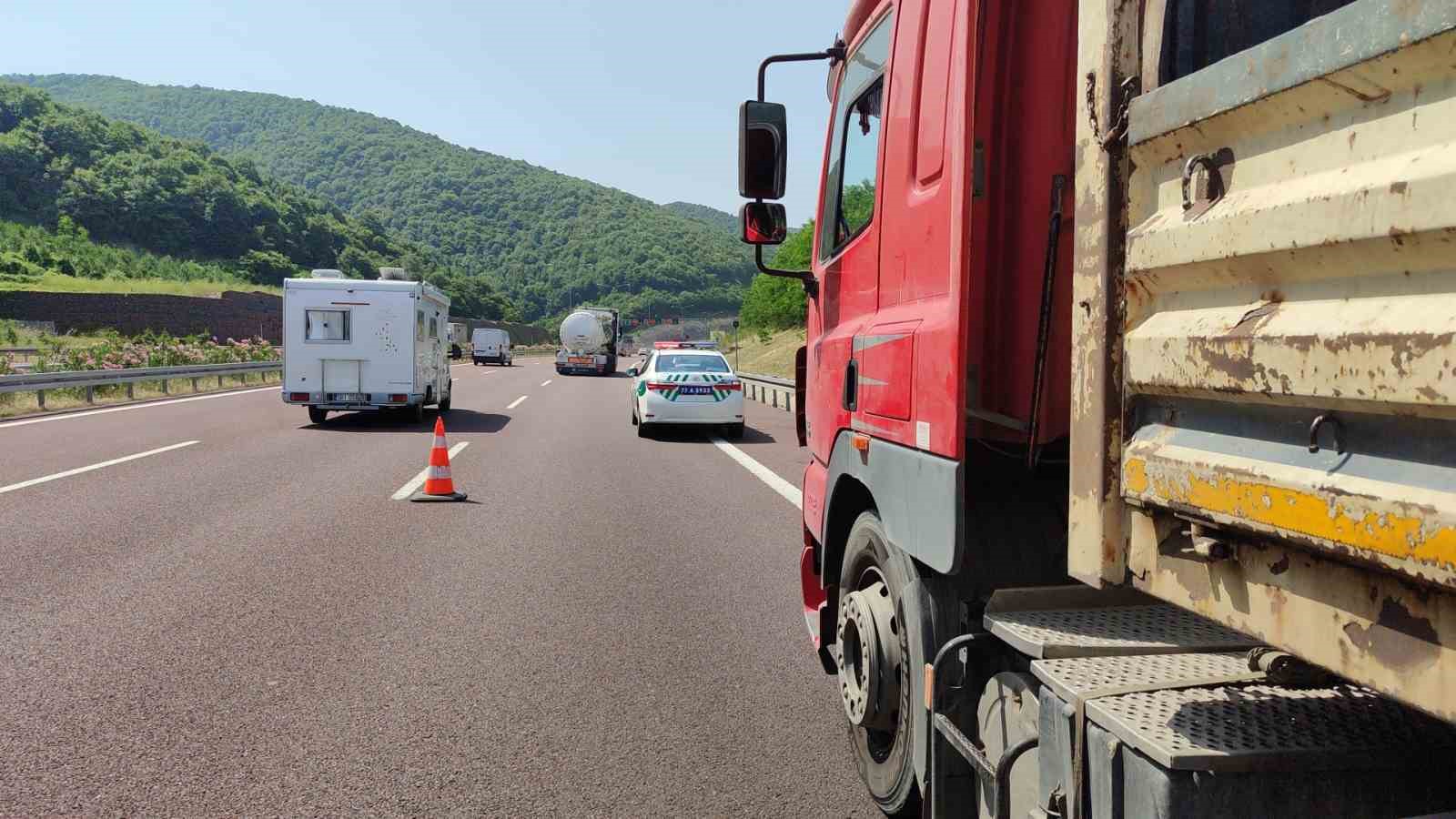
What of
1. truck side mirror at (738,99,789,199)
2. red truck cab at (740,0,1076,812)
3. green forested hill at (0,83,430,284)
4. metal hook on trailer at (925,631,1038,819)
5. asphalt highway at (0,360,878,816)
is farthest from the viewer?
green forested hill at (0,83,430,284)

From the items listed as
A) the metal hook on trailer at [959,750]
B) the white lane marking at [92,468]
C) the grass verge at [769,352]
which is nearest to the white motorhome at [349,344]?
the white lane marking at [92,468]

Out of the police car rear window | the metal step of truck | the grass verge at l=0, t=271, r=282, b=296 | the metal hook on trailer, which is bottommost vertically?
the metal hook on trailer

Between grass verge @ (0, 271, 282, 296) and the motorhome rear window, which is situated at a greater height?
grass verge @ (0, 271, 282, 296)

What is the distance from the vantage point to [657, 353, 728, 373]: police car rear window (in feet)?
55.4

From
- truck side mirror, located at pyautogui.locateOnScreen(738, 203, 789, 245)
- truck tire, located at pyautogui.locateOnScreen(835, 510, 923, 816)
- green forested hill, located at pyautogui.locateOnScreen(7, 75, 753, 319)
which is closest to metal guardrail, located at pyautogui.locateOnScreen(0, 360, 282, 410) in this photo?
truck side mirror, located at pyautogui.locateOnScreen(738, 203, 789, 245)

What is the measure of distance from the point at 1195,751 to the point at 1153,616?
0.79 meters

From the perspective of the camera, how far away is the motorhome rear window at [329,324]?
57.4 feet

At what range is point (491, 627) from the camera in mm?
5609

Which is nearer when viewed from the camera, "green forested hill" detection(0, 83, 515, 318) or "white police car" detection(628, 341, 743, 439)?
"white police car" detection(628, 341, 743, 439)

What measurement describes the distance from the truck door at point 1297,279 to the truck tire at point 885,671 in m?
1.22

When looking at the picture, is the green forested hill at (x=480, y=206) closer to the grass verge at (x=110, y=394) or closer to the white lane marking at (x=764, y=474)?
the grass verge at (x=110, y=394)

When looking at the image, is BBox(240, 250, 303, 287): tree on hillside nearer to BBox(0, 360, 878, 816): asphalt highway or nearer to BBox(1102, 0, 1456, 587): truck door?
BBox(0, 360, 878, 816): asphalt highway

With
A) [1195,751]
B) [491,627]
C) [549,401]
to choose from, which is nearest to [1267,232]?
[1195,751]

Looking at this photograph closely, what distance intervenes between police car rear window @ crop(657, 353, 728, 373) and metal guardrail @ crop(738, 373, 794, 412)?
432 centimetres
